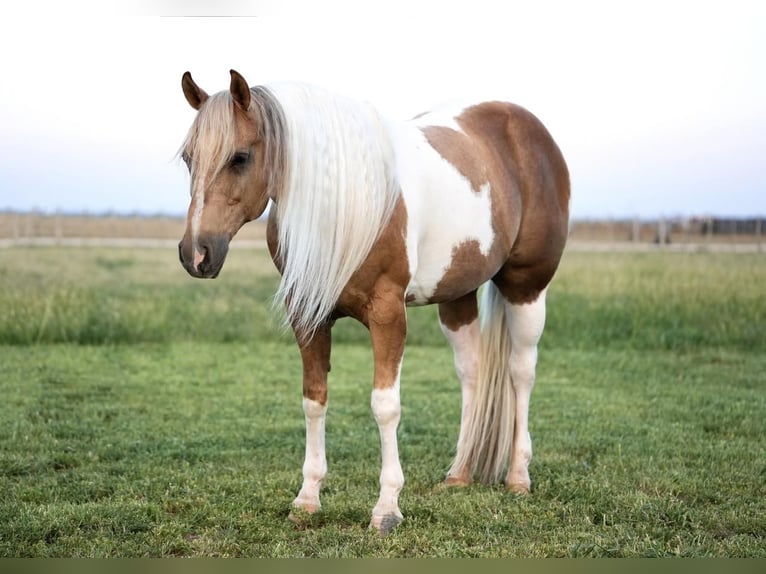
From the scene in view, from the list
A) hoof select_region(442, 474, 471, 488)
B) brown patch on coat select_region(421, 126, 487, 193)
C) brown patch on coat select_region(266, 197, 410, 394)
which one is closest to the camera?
brown patch on coat select_region(266, 197, 410, 394)

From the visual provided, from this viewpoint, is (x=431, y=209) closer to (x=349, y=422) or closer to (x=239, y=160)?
(x=239, y=160)

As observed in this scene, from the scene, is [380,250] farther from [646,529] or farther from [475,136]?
[646,529]

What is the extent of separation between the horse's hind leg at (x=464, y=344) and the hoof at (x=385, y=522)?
3.00 ft

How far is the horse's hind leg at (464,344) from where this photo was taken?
4617 mm

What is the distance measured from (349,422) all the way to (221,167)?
3346mm

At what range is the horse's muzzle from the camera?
127 inches

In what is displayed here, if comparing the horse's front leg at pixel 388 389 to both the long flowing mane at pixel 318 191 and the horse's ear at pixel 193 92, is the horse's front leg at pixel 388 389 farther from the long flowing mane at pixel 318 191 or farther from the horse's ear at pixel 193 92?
the horse's ear at pixel 193 92

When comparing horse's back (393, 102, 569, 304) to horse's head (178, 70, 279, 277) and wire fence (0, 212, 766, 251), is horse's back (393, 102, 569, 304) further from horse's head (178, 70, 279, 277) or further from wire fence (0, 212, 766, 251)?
wire fence (0, 212, 766, 251)

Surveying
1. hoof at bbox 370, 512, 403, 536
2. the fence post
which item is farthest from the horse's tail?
the fence post

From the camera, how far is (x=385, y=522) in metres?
3.71

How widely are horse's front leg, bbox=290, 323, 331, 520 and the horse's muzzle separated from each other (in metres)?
0.68

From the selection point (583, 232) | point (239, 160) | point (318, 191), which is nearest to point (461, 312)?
point (318, 191)

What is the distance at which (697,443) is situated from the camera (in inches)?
219

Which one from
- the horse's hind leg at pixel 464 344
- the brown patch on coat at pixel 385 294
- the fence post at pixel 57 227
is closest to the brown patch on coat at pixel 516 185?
the horse's hind leg at pixel 464 344
